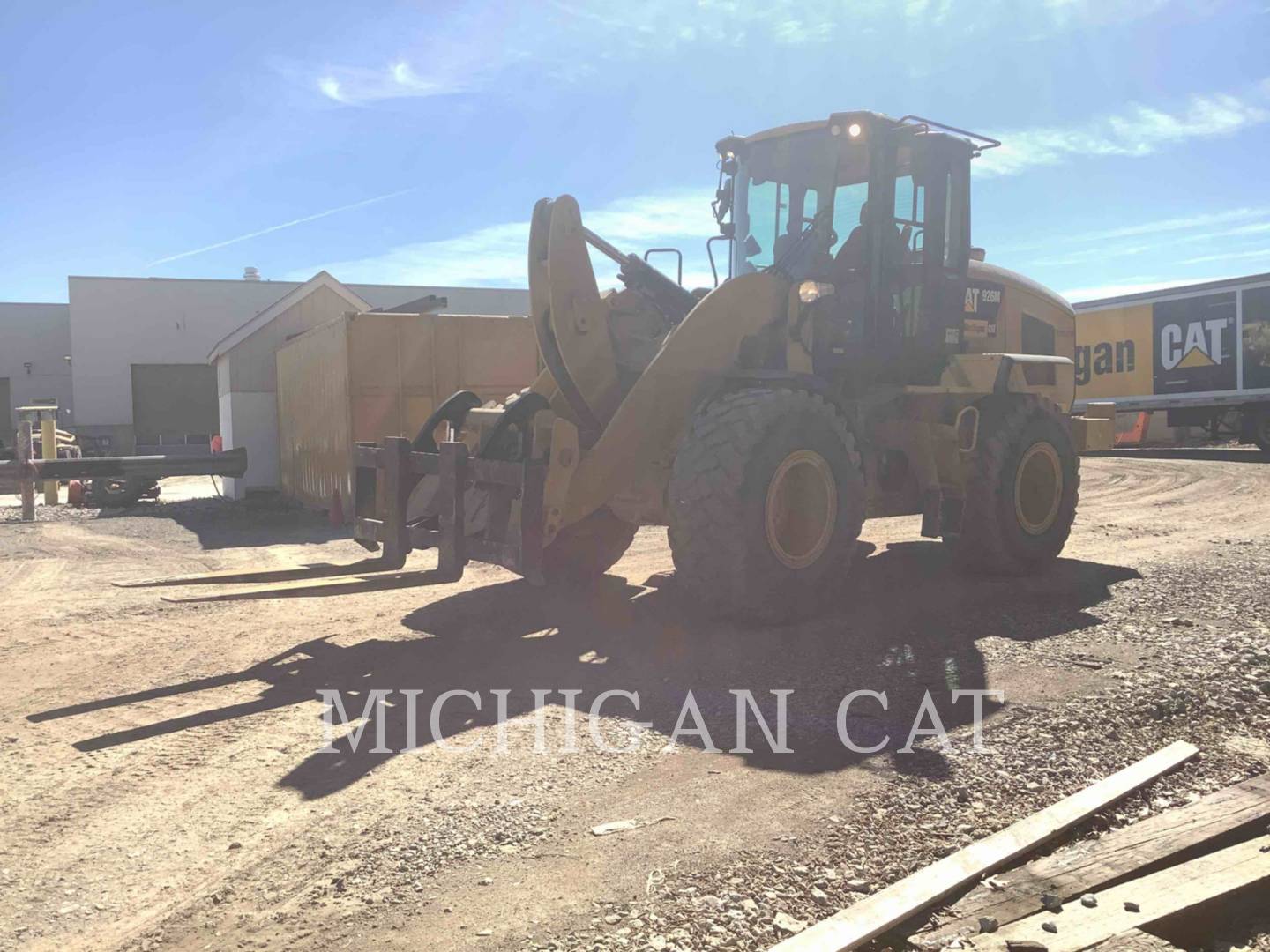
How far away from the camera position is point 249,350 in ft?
66.5

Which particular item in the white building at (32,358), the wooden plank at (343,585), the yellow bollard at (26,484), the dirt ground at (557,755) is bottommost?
the dirt ground at (557,755)

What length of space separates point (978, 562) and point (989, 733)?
Result: 12.7 feet

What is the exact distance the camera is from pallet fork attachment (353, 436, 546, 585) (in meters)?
6.00

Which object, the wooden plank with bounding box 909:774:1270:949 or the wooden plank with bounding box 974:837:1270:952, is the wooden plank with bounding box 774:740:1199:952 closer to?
the wooden plank with bounding box 909:774:1270:949

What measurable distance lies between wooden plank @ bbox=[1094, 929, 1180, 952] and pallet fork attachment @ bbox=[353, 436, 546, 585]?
3.66 meters

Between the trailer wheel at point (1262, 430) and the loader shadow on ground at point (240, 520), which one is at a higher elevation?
the trailer wheel at point (1262, 430)

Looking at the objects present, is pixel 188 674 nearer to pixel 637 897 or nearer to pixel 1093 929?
pixel 637 897

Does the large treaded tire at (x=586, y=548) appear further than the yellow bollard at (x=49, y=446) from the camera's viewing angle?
No

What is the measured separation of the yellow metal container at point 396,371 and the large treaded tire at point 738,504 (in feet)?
26.9

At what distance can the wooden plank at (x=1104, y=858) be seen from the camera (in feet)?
10.0

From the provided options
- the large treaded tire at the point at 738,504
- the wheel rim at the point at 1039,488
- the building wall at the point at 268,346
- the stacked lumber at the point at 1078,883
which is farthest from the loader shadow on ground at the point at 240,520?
the stacked lumber at the point at 1078,883

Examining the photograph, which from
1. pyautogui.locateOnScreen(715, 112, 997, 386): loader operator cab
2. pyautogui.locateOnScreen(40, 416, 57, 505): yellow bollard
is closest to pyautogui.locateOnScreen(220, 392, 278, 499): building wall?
pyautogui.locateOnScreen(40, 416, 57, 505): yellow bollard

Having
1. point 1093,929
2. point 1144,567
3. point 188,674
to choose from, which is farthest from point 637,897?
point 1144,567

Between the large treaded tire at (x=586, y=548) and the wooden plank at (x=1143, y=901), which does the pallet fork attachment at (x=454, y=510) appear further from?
the wooden plank at (x=1143, y=901)
